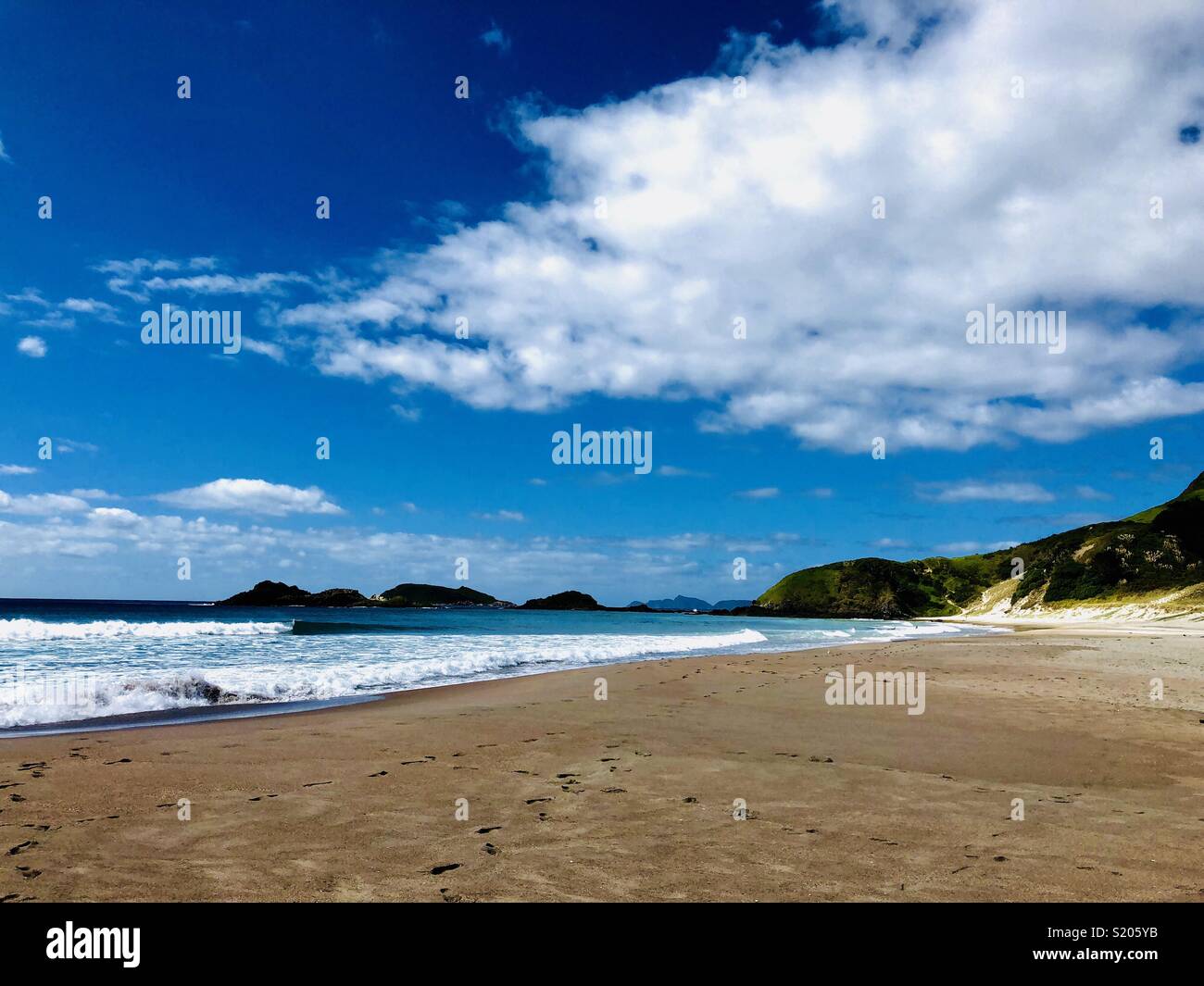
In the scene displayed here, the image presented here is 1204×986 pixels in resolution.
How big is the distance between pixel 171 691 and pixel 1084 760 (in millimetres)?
17225

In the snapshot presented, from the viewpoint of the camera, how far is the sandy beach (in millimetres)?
5227

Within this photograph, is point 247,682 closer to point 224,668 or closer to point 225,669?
point 225,669

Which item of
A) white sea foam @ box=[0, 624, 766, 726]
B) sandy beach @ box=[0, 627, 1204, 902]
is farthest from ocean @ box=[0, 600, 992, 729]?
sandy beach @ box=[0, 627, 1204, 902]

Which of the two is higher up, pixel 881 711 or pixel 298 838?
pixel 298 838

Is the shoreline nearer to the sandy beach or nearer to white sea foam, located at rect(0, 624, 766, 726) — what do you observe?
white sea foam, located at rect(0, 624, 766, 726)

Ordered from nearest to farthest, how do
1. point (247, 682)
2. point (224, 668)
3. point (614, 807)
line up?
point (614, 807), point (247, 682), point (224, 668)

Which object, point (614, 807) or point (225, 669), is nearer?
point (614, 807)

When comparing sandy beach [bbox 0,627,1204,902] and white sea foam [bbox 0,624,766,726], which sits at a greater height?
sandy beach [bbox 0,627,1204,902]

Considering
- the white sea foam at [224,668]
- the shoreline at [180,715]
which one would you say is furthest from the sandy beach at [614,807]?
the white sea foam at [224,668]

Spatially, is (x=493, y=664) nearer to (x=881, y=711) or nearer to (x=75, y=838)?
(x=881, y=711)

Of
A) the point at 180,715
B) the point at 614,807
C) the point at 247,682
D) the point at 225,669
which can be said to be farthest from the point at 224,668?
the point at 614,807

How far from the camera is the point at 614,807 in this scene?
7301 mm
